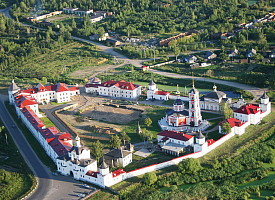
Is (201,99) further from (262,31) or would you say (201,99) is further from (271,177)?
(262,31)

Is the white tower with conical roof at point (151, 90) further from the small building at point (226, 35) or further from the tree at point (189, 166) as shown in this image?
the small building at point (226, 35)

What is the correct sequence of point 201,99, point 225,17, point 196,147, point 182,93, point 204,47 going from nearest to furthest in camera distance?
1. point 196,147
2. point 201,99
3. point 182,93
4. point 204,47
5. point 225,17

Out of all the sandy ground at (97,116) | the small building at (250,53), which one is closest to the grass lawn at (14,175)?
the sandy ground at (97,116)

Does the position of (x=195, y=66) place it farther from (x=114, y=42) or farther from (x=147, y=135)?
(x=147, y=135)

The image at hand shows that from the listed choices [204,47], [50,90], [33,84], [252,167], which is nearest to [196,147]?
[252,167]

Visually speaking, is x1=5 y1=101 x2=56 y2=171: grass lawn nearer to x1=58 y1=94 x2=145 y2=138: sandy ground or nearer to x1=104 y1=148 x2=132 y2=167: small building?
x1=58 y1=94 x2=145 y2=138: sandy ground

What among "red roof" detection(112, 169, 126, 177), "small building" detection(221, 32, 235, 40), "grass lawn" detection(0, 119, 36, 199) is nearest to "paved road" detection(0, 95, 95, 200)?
"grass lawn" detection(0, 119, 36, 199)
